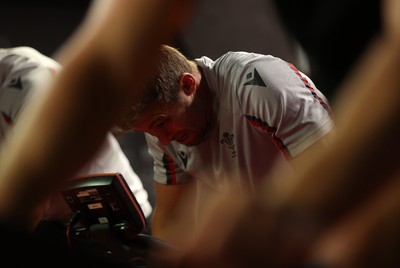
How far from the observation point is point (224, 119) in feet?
5.20

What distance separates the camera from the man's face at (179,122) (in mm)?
1553

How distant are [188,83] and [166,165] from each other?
0.35 m

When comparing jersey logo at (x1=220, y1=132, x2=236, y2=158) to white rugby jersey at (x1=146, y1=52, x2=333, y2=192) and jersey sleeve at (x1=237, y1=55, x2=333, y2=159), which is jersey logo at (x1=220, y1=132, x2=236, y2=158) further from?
jersey sleeve at (x1=237, y1=55, x2=333, y2=159)

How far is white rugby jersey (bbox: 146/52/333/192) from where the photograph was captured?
4.42ft

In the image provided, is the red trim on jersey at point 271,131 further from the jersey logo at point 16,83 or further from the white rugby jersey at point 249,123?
the jersey logo at point 16,83

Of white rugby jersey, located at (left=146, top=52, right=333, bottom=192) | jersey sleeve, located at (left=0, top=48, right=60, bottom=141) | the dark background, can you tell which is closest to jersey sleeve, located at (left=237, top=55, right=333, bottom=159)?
white rugby jersey, located at (left=146, top=52, right=333, bottom=192)

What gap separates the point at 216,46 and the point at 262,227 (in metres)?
1.58

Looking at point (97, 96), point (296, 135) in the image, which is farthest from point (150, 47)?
point (296, 135)

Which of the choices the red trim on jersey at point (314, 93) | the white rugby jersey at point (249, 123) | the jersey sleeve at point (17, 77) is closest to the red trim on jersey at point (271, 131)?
the white rugby jersey at point (249, 123)

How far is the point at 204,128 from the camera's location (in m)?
1.63

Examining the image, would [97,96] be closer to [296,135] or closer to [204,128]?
[296,135]

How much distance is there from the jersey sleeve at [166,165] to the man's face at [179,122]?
0.17 meters

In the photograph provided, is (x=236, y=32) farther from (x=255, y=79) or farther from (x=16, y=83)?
(x=16, y=83)

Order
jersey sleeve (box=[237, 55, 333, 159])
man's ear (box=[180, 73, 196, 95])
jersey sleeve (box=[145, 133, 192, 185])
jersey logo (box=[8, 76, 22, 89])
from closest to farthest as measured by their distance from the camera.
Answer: jersey sleeve (box=[237, 55, 333, 159]), man's ear (box=[180, 73, 196, 95]), jersey logo (box=[8, 76, 22, 89]), jersey sleeve (box=[145, 133, 192, 185])
